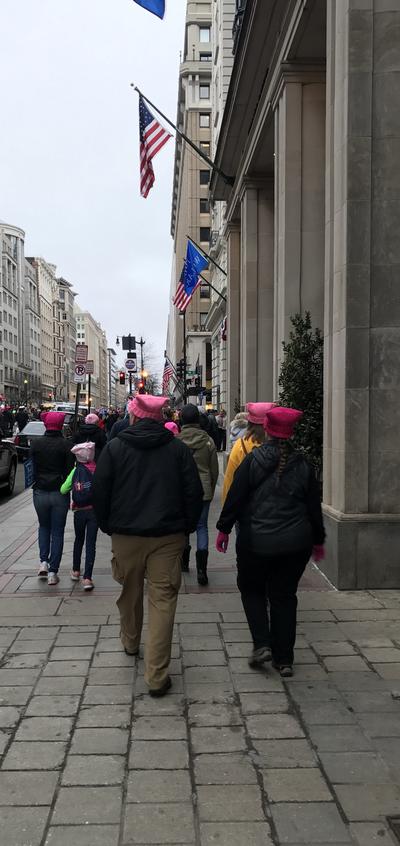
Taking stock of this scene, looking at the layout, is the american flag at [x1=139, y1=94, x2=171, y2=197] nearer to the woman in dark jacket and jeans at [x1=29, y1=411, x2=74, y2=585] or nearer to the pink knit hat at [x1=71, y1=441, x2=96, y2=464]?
the woman in dark jacket and jeans at [x1=29, y1=411, x2=74, y2=585]

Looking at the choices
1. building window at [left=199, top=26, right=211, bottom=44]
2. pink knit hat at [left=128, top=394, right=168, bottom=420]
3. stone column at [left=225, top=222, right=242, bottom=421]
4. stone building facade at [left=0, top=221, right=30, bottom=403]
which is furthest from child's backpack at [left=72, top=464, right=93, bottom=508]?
stone building facade at [left=0, top=221, right=30, bottom=403]

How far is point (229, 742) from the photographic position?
3545 mm

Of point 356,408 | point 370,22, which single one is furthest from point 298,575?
point 370,22

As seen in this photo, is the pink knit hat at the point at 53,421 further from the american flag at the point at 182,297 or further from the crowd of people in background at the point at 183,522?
the american flag at the point at 182,297

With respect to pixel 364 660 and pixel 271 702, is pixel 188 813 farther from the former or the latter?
pixel 364 660

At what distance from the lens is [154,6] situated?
1090cm

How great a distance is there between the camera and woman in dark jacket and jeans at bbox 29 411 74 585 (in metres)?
6.88

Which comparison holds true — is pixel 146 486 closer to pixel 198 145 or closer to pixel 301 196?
pixel 301 196

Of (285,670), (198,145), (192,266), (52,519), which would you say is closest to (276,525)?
(285,670)

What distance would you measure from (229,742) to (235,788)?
0.44 m

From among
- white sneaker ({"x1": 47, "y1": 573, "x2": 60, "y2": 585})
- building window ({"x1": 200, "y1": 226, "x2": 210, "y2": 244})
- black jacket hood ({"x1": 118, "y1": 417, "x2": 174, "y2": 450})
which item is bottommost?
white sneaker ({"x1": 47, "y1": 573, "x2": 60, "y2": 585})

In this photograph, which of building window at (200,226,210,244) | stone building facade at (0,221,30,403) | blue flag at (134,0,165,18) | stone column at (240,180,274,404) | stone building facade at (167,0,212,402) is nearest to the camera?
blue flag at (134,0,165,18)

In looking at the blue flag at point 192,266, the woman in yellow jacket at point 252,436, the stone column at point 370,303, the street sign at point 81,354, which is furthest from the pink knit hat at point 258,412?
the blue flag at point 192,266

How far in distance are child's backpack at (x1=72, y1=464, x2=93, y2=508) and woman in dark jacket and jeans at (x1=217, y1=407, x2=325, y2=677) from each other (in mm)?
2498
